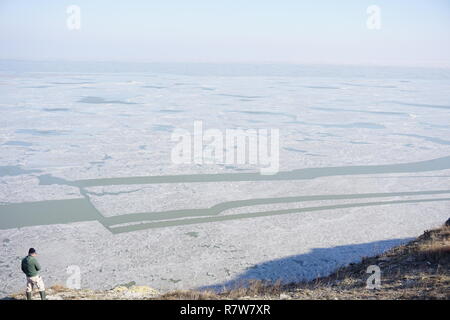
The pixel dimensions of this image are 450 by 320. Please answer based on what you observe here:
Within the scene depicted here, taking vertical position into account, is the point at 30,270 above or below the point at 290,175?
above

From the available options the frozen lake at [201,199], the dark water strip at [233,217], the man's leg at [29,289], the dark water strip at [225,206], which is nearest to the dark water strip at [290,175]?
the frozen lake at [201,199]

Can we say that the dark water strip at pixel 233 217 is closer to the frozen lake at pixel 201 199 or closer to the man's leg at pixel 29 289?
the frozen lake at pixel 201 199

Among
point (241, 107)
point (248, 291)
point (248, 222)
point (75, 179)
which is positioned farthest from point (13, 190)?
point (241, 107)

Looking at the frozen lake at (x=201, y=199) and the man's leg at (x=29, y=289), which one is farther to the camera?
the frozen lake at (x=201, y=199)

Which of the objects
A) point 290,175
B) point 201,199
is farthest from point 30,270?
point 290,175

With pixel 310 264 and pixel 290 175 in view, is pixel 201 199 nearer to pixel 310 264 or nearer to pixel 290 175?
pixel 290 175

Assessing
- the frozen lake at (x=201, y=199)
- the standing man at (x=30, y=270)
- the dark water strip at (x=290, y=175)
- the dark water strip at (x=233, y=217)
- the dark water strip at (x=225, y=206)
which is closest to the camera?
the standing man at (x=30, y=270)
